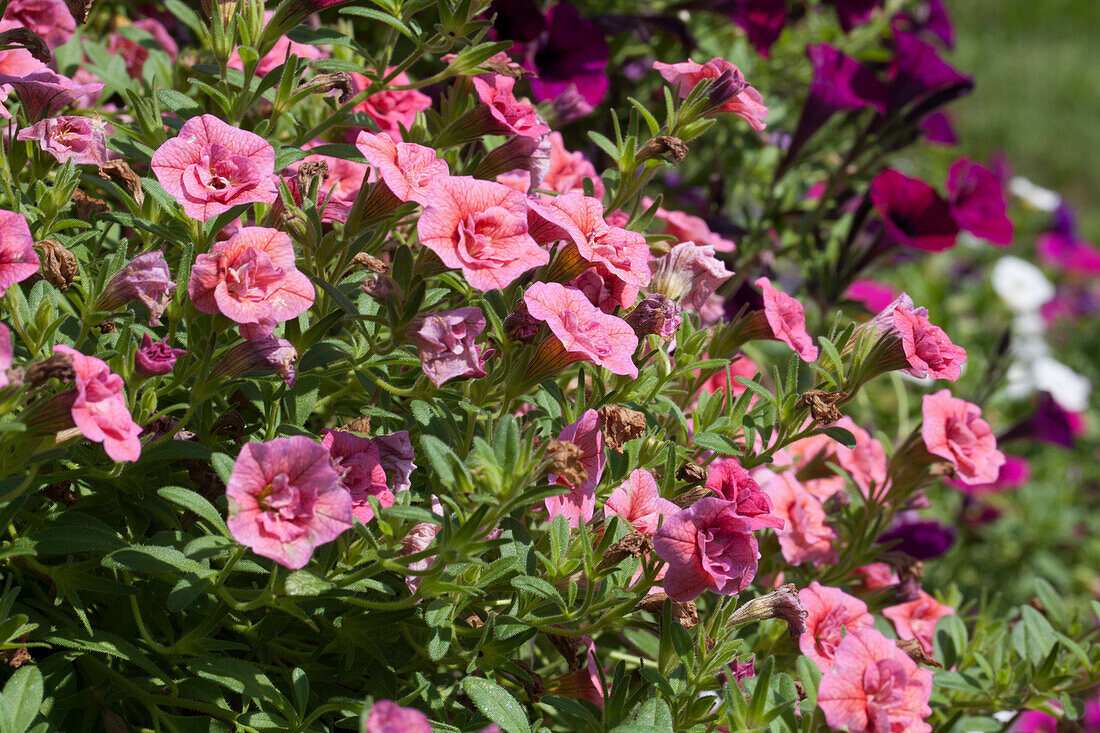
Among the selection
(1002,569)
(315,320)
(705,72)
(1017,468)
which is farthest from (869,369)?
(1002,569)

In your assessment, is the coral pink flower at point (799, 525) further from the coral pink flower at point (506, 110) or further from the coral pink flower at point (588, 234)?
the coral pink flower at point (506, 110)

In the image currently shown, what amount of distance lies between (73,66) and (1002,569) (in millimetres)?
3279

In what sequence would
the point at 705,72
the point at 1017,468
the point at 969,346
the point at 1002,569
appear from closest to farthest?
the point at 705,72
the point at 1017,468
the point at 1002,569
the point at 969,346

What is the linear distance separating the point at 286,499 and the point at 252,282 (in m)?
0.26

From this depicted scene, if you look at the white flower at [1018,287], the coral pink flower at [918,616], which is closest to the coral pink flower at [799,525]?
the coral pink flower at [918,616]

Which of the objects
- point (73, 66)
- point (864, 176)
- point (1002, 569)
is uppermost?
point (73, 66)

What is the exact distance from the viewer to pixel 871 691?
4.13 ft

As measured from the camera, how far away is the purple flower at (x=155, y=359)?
3.61 feet

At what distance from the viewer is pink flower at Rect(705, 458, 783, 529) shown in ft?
4.11

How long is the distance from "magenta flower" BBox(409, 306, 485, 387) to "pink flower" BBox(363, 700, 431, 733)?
1.23 ft

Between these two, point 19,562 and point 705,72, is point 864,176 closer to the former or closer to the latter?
point 705,72

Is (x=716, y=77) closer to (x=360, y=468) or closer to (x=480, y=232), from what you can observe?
(x=480, y=232)

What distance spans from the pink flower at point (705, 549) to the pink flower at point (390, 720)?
400 millimetres

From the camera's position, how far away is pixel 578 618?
120 centimetres
